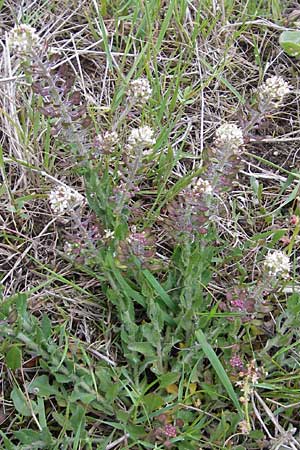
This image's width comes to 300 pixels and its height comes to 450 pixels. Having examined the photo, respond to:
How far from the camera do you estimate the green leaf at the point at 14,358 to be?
6.70 feet

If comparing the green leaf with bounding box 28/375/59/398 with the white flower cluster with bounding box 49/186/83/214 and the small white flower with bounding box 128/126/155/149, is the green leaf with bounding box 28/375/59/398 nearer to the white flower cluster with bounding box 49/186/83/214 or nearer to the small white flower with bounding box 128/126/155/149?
the white flower cluster with bounding box 49/186/83/214

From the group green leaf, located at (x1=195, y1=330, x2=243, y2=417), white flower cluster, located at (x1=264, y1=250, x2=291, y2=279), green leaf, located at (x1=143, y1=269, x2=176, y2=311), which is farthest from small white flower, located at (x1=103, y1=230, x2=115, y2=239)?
white flower cluster, located at (x1=264, y1=250, x2=291, y2=279)

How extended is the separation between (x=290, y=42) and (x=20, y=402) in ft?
6.79

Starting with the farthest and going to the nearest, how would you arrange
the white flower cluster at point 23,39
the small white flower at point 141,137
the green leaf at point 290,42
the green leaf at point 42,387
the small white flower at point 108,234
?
the green leaf at point 290,42
the small white flower at point 108,234
the green leaf at point 42,387
the small white flower at point 141,137
the white flower cluster at point 23,39

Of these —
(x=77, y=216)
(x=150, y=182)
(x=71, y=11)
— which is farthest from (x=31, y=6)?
(x=77, y=216)

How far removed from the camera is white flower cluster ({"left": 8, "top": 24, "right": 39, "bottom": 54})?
188cm

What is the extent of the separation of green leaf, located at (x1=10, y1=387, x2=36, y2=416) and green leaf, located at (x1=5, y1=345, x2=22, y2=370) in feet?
0.27

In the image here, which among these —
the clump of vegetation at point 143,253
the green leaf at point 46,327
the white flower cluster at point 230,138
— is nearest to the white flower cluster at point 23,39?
the clump of vegetation at point 143,253

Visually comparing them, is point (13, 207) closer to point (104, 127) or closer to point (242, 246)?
point (104, 127)

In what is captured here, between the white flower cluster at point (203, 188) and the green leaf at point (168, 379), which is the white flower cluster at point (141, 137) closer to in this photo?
the white flower cluster at point (203, 188)

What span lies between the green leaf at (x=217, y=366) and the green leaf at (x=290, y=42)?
1559mm

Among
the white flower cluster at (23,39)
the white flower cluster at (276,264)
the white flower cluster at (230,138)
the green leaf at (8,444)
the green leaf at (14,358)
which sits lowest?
the green leaf at (8,444)

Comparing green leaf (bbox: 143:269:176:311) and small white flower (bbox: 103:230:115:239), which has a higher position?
small white flower (bbox: 103:230:115:239)

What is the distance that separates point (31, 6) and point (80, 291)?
1.55 m
